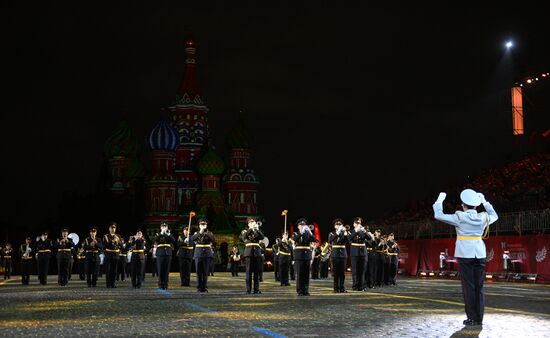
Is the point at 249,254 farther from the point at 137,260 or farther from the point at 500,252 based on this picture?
the point at 500,252

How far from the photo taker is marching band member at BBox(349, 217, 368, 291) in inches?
1031

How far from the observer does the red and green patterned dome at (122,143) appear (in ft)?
386

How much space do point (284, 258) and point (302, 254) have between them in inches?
343

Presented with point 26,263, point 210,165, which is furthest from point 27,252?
point 210,165

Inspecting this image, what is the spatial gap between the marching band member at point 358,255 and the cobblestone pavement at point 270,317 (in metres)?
4.65

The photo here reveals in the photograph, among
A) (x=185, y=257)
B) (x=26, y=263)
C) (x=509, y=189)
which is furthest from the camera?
(x=509, y=189)

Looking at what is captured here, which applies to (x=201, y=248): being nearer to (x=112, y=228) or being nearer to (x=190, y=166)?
(x=112, y=228)

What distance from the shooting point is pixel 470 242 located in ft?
46.8

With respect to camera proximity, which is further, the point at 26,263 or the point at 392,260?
the point at 26,263

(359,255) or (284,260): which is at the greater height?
(359,255)

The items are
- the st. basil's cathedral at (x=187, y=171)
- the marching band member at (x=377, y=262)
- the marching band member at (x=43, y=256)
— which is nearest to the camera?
the marching band member at (x=377, y=262)

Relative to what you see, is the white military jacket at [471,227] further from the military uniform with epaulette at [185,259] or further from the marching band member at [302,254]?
the military uniform with epaulette at [185,259]

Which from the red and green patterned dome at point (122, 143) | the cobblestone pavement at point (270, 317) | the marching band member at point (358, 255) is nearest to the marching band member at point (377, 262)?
the marching band member at point (358, 255)

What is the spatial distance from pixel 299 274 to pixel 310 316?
319 inches
